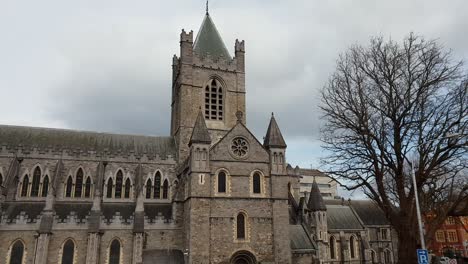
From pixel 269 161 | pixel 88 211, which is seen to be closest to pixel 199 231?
pixel 269 161

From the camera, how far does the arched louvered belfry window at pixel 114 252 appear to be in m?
26.8

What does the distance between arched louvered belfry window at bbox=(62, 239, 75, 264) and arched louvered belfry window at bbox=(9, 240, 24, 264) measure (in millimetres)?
2777

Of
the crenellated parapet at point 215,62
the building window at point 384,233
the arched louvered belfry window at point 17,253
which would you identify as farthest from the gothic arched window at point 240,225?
the building window at point 384,233

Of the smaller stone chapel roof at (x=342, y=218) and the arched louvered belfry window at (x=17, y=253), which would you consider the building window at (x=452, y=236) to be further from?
the arched louvered belfry window at (x=17, y=253)

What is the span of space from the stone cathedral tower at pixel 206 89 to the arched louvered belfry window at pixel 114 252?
973 cm

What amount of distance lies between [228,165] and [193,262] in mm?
7556

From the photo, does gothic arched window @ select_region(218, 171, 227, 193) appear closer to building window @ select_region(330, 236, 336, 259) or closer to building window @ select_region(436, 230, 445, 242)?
building window @ select_region(330, 236, 336, 259)

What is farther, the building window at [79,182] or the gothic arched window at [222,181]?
the building window at [79,182]

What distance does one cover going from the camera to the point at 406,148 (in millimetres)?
15602

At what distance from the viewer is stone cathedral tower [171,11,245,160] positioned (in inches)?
1379

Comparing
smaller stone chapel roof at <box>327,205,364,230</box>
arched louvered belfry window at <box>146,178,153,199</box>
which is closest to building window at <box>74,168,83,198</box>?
arched louvered belfry window at <box>146,178,153,199</box>

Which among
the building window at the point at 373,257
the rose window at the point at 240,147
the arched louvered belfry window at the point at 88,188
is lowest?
the building window at the point at 373,257

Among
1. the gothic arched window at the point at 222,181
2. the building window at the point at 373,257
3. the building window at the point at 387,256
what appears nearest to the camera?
the gothic arched window at the point at 222,181

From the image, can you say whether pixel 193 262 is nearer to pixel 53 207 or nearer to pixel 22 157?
pixel 53 207
